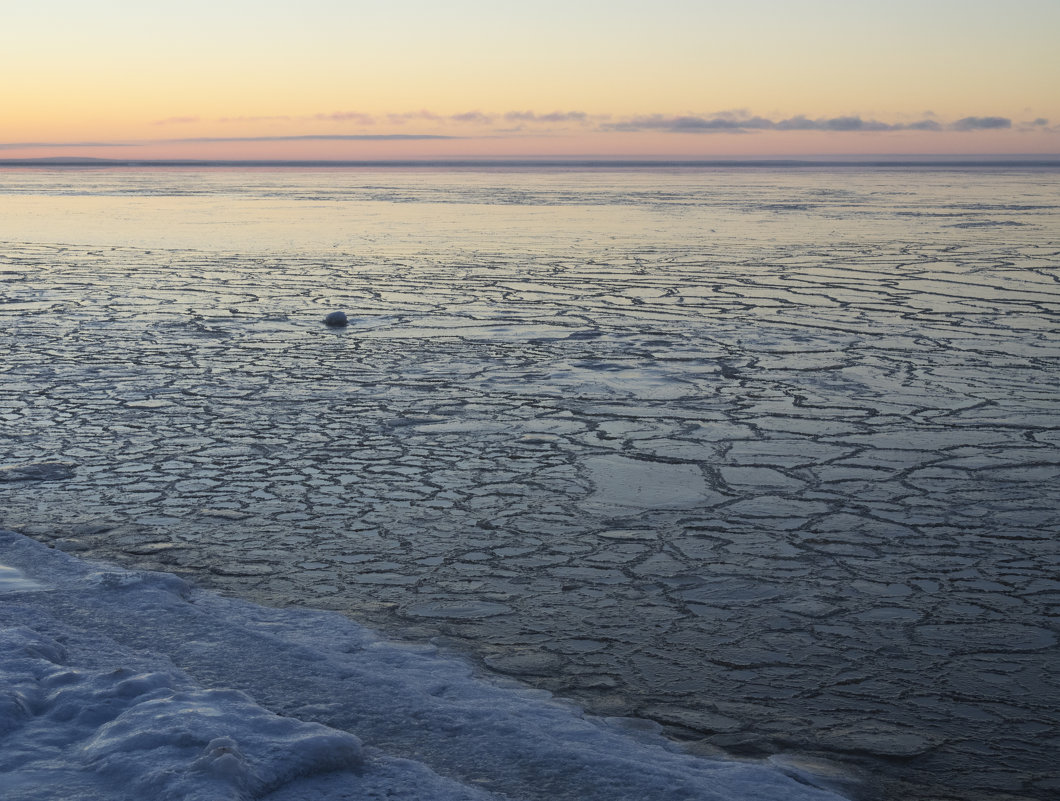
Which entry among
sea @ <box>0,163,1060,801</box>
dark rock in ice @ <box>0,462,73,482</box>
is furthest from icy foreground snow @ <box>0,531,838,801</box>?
dark rock in ice @ <box>0,462,73,482</box>

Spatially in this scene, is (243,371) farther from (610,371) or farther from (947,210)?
(947,210)

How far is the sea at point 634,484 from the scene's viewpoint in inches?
117

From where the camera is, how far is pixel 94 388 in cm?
659

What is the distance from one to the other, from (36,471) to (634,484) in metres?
2.73

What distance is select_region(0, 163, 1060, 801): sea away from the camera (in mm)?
2965

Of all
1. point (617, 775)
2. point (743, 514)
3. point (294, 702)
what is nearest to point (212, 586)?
point (294, 702)

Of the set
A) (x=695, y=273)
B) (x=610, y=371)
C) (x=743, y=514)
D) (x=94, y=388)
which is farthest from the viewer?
(x=695, y=273)

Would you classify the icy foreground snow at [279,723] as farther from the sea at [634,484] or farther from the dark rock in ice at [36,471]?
the dark rock in ice at [36,471]

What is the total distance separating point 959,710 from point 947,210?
24121 millimetres

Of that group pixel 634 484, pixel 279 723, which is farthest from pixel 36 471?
pixel 279 723

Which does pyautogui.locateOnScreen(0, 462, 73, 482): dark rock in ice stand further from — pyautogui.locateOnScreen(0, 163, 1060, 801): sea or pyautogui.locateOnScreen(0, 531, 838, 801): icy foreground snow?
pyautogui.locateOnScreen(0, 531, 838, 801): icy foreground snow

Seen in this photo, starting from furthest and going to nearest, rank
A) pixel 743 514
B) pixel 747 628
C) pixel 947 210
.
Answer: pixel 947 210, pixel 743 514, pixel 747 628

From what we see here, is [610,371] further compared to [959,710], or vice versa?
[610,371]

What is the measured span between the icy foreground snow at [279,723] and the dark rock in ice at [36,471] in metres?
1.56
